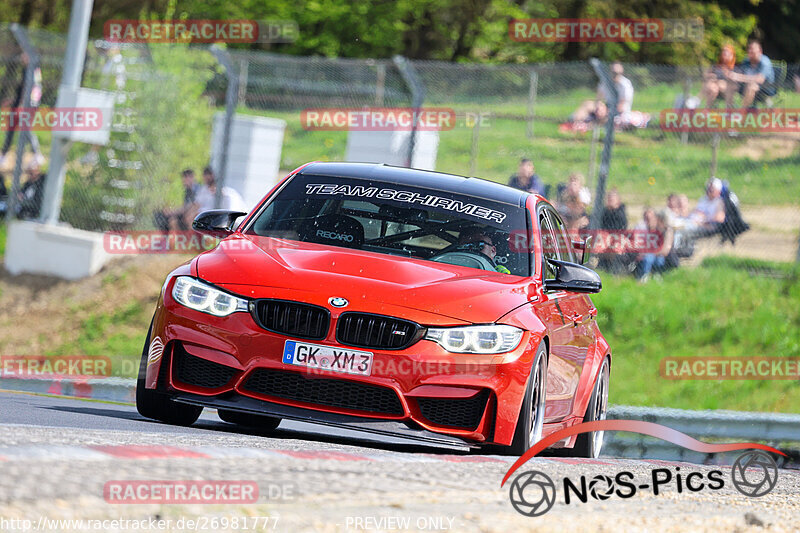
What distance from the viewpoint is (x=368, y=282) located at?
6.58 m

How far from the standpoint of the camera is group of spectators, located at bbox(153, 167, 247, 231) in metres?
16.7

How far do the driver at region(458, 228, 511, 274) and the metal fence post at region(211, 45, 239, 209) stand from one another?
30.7 ft

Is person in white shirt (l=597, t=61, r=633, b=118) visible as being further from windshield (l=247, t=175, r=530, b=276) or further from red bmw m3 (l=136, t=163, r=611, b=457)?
red bmw m3 (l=136, t=163, r=611, b=457)

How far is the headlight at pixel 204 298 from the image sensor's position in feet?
21.5

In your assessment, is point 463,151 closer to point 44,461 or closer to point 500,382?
point 500,382

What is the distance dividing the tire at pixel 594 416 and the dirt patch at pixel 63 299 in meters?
8.49

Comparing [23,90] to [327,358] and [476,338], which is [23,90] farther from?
[476,338]

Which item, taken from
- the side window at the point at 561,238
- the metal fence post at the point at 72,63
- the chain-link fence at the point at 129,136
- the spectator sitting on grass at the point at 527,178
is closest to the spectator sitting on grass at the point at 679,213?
the spectator sitting on grass at the point at 527,178

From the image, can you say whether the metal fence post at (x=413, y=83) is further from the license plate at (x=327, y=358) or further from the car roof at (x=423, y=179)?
the license plate at (x=327, y=358)

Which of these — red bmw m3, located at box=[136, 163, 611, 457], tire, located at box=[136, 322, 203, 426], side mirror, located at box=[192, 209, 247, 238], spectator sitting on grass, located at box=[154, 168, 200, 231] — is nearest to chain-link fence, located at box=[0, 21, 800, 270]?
spectator sitting on grass, located at box=[154, 168, 200, 231]

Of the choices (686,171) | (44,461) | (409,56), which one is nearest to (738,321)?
(686,171)

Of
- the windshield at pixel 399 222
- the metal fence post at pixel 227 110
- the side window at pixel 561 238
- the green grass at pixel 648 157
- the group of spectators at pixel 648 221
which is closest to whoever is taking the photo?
the windshield at pixel 399 222

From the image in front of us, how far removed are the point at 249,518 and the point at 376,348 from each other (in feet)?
7.41

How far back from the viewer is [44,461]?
15.3ft
